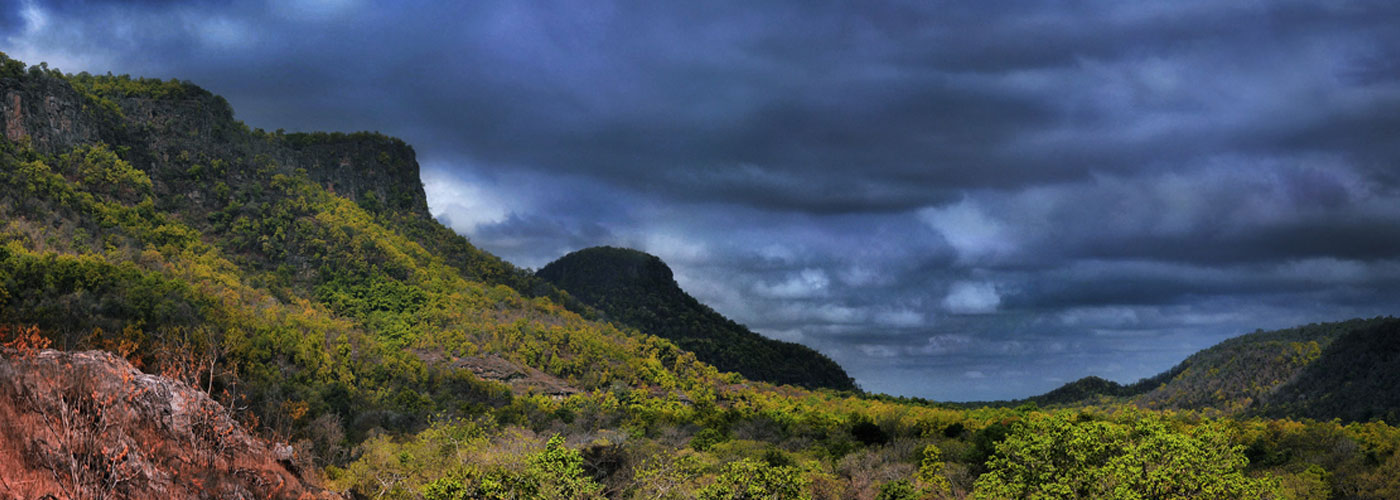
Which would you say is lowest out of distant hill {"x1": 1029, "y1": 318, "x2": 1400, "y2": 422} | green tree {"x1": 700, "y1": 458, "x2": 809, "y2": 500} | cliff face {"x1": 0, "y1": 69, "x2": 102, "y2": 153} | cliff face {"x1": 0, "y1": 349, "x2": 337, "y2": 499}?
green tree {"x1": 700, "y1": 458, "x2": 809, "y2": 500}

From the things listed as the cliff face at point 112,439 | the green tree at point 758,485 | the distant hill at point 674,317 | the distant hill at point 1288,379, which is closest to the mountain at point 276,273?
the green tree at point 758,485

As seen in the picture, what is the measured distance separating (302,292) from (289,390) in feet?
164

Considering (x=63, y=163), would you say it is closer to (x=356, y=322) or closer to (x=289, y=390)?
(x=356, y=322)

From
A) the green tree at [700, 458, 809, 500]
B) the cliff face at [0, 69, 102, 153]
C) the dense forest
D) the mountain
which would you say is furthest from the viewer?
the cliff face at [0, 69, 102, 153]

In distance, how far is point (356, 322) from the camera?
314 feet

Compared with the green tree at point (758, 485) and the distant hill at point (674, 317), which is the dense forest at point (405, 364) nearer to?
the green tree at point (758, 485)

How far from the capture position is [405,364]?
80.6 m

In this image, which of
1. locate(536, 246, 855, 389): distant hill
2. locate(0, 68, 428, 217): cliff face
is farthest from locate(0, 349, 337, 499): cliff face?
locate(536, 246, 855, 389): distant hill

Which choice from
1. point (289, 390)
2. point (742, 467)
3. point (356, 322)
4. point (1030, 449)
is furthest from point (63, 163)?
point (1030, 449)

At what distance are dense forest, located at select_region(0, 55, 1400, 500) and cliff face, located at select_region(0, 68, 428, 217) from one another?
0.37 metres

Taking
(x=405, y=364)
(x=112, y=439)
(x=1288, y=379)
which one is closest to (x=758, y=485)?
(x=112, y=439)

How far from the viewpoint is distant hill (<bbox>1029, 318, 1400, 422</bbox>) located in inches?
3898

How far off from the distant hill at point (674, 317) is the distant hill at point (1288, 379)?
1765 inches

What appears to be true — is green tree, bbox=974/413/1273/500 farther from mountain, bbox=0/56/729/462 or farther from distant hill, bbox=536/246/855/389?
distant hill, bbox=536/246/855/389
